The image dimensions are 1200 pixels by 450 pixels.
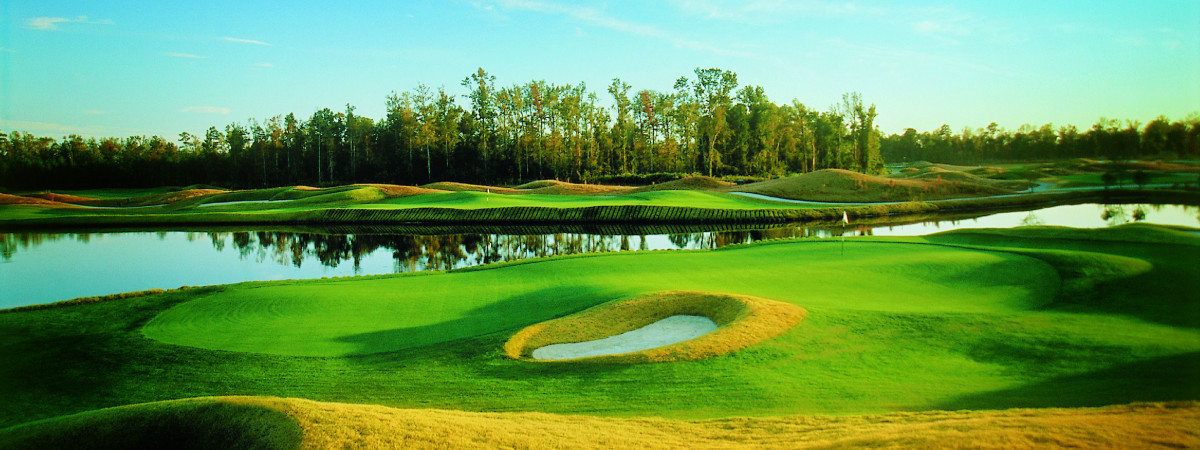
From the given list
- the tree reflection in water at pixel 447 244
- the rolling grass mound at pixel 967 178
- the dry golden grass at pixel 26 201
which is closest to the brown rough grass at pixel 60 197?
the dry golden grass at pixel 26 201

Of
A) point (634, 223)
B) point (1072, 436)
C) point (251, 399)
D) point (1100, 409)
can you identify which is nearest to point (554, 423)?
point (251, 399)

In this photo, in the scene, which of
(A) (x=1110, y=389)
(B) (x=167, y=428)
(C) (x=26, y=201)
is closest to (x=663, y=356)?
(A) (x=1110, y=389)

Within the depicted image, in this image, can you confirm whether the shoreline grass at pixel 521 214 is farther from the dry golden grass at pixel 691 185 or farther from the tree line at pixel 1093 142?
the dry golden grass at pixel 691 185

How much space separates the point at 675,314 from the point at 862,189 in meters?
43.3

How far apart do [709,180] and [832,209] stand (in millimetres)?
22755

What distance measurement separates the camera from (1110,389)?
766 cm

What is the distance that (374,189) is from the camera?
58.8m

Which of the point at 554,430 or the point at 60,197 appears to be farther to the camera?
the point at 60,197

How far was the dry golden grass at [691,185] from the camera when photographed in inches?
2504

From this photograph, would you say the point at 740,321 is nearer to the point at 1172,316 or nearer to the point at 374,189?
the point at 1172,316

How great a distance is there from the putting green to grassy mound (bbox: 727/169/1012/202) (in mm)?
29860

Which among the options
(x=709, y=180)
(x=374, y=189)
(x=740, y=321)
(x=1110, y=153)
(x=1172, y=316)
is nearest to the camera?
(x=1172, y=316)

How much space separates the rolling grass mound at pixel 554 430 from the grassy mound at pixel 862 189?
45.9m

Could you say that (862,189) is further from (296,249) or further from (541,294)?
(541,294)
